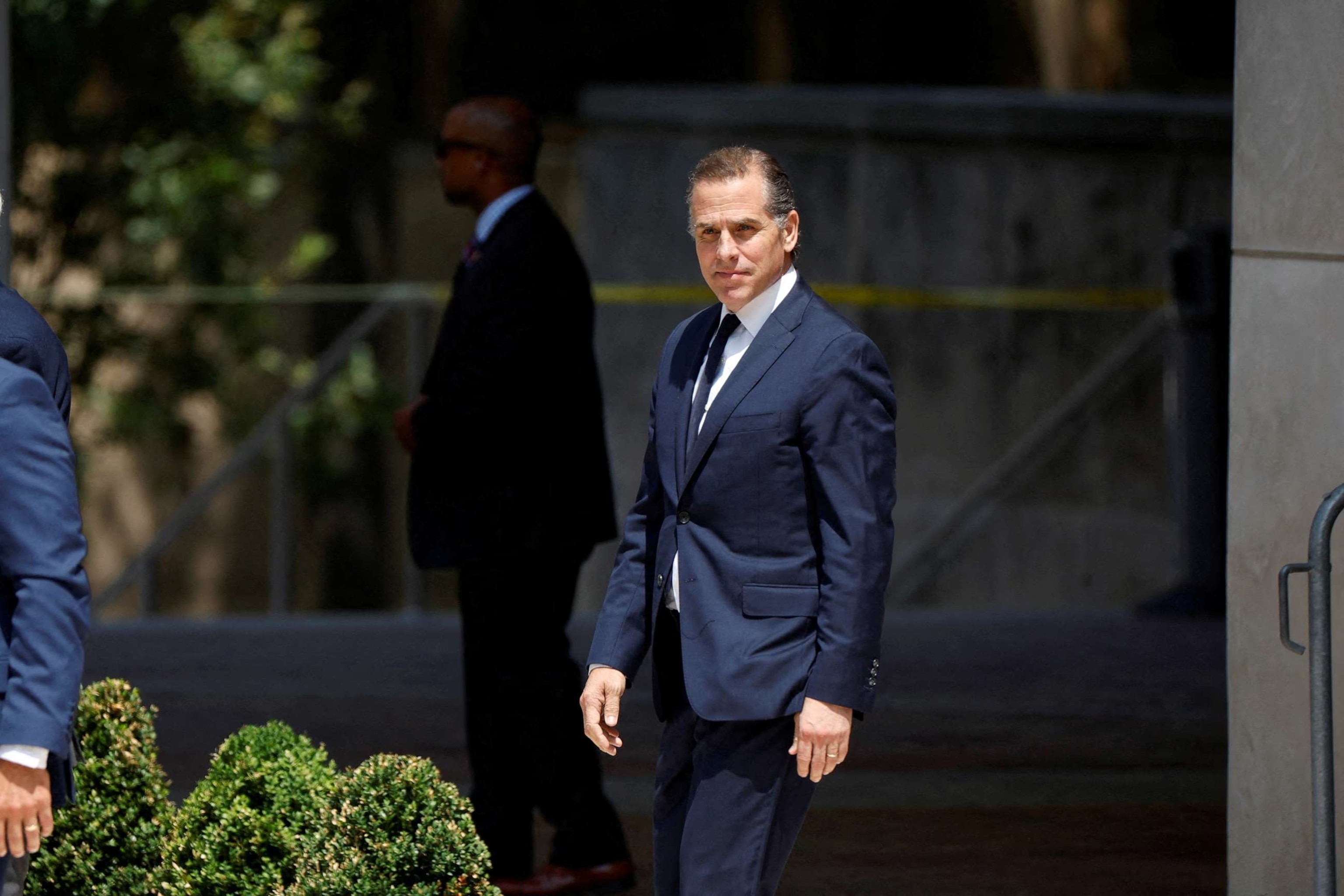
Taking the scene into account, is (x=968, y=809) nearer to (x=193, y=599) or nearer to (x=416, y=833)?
(x=416, y=833)

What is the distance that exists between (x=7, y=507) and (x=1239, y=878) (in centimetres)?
297

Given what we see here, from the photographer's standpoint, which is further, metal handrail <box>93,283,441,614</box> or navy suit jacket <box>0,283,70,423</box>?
metal handrail <box>93,283,441,614</box>

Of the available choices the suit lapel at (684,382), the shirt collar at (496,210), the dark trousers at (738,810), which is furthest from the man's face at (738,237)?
the shirt collar at (496,210)

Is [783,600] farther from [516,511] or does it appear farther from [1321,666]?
[516,511]

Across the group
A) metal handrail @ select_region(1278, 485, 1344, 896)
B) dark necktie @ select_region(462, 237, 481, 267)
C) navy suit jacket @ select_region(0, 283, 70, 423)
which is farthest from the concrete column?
navy suit jacket @ select_region(0, 283, 70, 423)

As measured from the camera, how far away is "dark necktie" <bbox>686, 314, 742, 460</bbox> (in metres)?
4.05

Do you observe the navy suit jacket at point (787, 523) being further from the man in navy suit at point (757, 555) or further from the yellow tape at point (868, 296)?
the yellow tape at point (868, 296)

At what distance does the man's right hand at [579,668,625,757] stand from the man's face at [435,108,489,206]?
2076mm

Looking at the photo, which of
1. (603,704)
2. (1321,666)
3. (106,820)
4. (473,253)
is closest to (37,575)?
(603,704)

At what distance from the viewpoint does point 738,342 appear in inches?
161

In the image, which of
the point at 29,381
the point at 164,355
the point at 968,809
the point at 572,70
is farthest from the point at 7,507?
the point at 572,70

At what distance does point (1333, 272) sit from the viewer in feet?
15.5

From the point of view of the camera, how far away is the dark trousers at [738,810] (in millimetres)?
3916

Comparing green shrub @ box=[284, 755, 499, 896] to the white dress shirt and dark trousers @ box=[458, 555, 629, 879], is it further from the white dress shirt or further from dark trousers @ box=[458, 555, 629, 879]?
dark trousers @ box=[458, 555, 629, 879]
